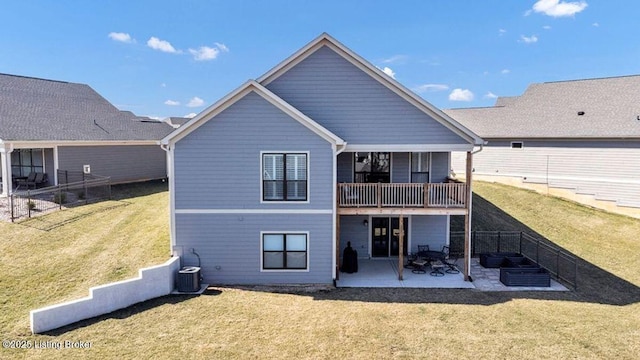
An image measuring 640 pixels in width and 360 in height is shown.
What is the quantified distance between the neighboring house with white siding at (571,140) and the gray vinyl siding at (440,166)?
13269 millimetres

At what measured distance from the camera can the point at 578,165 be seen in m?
24.6

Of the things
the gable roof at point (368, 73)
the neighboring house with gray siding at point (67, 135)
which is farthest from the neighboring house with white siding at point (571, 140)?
the neighboring house with gray siding at point (67, 135)

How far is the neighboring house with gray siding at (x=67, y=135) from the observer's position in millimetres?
20742

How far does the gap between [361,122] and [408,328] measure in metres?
7.77

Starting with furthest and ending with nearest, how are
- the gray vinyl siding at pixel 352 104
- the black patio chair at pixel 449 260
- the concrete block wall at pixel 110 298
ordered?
the black patio chair at pixel 449 260
the gray vinyl siding at pixel 352 104
the concrete block wall at pixel 110 298

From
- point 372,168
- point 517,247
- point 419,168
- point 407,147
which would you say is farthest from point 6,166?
point 517,247

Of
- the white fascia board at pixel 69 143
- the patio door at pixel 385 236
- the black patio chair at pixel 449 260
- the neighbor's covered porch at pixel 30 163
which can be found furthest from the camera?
the neighbor's covered porch at pixel 30 163

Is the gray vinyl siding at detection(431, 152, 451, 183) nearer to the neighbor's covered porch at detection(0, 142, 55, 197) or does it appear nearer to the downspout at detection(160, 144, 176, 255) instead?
the downspout at detection(160, 144, 176, 255)

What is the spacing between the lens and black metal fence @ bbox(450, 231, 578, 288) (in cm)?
1597

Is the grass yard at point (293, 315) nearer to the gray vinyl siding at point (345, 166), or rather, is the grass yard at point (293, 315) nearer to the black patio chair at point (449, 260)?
the black patio chair at point (449, 260)

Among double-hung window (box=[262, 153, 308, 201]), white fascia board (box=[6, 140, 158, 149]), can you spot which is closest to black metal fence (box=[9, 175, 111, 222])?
white fascia board (box=[6, 140, 158, 149])

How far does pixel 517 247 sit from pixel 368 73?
10950mm

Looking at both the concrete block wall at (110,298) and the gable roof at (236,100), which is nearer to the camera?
the concrete block wall at (110,298)

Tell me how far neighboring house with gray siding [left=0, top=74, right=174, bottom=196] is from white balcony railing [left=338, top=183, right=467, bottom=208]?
56.3ft
